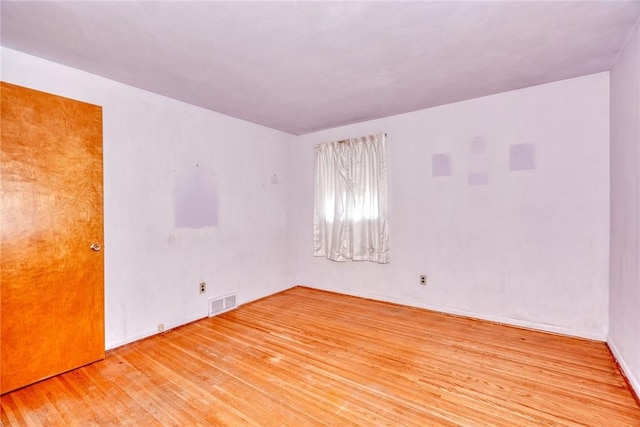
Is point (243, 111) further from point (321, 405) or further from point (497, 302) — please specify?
point (497, 302)

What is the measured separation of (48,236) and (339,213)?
10.3 feet

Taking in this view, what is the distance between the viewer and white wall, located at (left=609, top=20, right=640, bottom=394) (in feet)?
6.82

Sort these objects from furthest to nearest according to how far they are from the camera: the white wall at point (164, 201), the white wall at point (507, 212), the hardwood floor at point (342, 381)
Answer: the white wall at point (507, 212)
the white wall at point (164, 201)
the hardwood floor at point (342, 381)

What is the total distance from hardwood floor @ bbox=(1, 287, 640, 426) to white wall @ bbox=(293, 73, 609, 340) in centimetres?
34

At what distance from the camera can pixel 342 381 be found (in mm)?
2213

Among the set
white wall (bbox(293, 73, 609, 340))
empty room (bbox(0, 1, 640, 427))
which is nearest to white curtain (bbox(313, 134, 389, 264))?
empty room (bbox(0, 1, 640, 427))

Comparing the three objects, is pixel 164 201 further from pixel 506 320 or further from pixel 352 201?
pixel 506 320

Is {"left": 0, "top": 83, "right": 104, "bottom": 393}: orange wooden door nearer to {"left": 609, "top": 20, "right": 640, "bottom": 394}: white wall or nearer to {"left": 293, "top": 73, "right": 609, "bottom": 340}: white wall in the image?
{"left": 293, "top": 73, "right": 609, "bottom": 340}: white wall

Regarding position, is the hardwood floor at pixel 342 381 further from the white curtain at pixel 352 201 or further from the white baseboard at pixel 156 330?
the white curtain at pixel 352 201

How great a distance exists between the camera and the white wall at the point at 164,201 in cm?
270

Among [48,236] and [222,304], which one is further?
[222,304]

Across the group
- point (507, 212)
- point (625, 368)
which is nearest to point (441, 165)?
point (507, 212)

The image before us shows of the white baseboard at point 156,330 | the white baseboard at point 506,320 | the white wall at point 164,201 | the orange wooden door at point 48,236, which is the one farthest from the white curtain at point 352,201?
the orange wooden door at point 48,236

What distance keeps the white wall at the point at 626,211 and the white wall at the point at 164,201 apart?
376 centimetres
